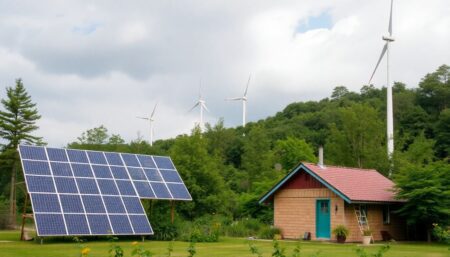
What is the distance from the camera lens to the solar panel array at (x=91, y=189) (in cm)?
2169

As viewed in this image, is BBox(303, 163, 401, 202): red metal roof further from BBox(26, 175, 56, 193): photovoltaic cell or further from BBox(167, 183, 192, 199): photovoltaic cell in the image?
BBox(26, 175, 56, 193): photovoltaic cell

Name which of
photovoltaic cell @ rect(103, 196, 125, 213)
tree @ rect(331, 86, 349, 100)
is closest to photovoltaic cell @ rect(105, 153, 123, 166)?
photovoltaic cell @ rect(103, 196, 125, 213)

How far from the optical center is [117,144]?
68125 mm

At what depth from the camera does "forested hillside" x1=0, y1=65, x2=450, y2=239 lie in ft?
Answer: 119

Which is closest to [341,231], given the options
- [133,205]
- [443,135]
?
[133,205]

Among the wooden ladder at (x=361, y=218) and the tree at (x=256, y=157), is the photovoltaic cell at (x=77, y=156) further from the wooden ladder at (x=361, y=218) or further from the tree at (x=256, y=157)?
the tree at (x=256, y=157)

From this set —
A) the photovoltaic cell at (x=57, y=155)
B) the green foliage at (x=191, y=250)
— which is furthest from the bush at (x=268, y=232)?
the green foliage at (x=191, y=250)

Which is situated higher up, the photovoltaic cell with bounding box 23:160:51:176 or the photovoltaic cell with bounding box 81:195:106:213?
the photovoltaic cell with bounding box 23:160:51:176

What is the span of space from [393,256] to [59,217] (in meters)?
12.1

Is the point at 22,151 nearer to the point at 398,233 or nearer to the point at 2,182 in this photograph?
the point at 398,233

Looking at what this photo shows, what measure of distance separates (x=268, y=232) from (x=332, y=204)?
12.7 feet

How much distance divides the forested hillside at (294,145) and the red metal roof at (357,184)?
163cm

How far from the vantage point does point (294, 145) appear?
6216 centimetres

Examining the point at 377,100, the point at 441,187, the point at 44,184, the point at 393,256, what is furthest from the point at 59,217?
the point at 377,100
